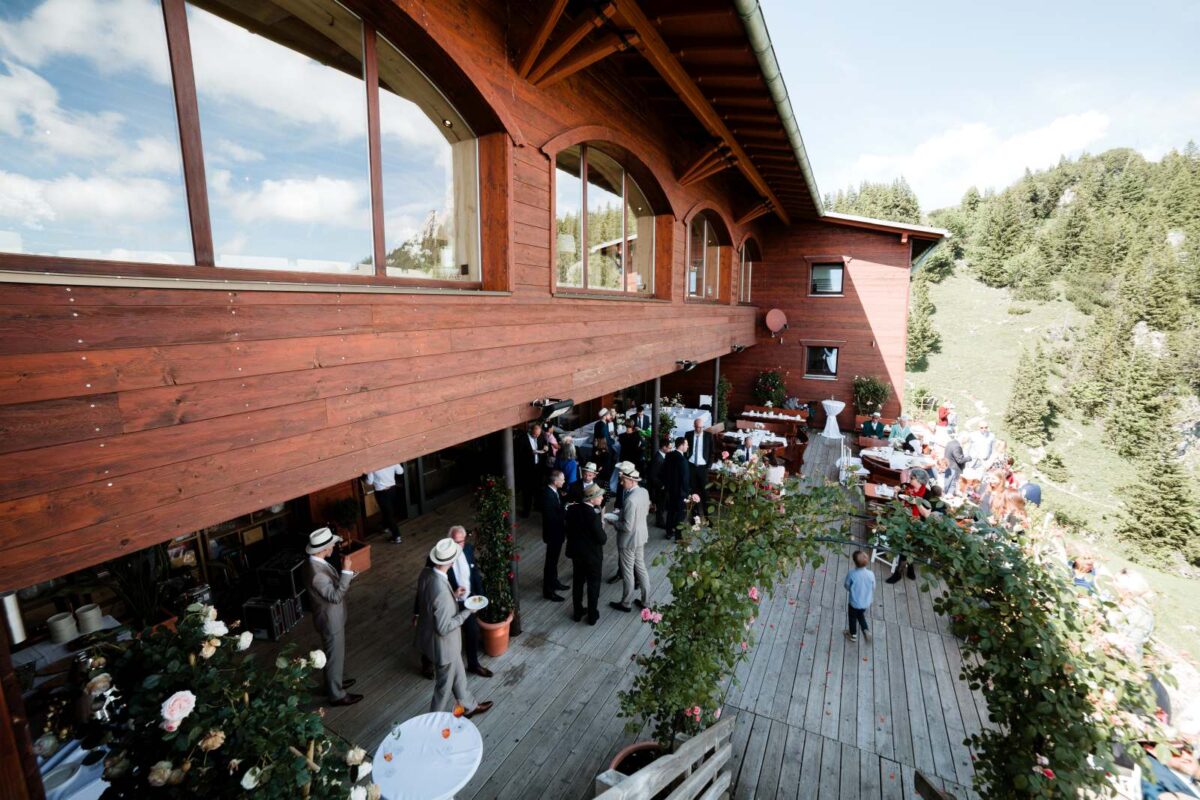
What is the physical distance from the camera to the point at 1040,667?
271 cm

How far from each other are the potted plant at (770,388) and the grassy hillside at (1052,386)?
7.44 meters

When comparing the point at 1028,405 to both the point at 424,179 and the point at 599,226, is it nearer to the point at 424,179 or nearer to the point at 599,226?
the point at 599,226

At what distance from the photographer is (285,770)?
2299 millimetres

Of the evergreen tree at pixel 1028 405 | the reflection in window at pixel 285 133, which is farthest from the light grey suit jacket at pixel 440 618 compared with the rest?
the evergreen tree at pixel 1028 405

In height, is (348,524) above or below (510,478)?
below

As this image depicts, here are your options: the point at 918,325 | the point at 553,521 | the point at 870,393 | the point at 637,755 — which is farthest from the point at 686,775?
the point at 918,325

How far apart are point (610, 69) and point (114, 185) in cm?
527

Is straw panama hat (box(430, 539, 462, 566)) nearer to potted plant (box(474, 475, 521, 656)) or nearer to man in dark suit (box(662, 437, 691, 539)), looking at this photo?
potted plant (box(474, 475, 521, 656))

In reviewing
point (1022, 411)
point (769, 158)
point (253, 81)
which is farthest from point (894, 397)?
point (1022, 411)

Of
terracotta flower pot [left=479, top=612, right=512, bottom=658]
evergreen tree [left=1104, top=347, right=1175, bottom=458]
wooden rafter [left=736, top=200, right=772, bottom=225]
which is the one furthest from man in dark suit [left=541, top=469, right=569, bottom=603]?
evergreen tree [left=1104, top=347, right=1175, bottom=458]

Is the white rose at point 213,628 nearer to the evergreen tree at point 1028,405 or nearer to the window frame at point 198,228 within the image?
the window frame at point 198,228

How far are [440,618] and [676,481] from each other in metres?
4.61

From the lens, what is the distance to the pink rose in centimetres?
220

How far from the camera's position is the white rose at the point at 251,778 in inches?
85.7
